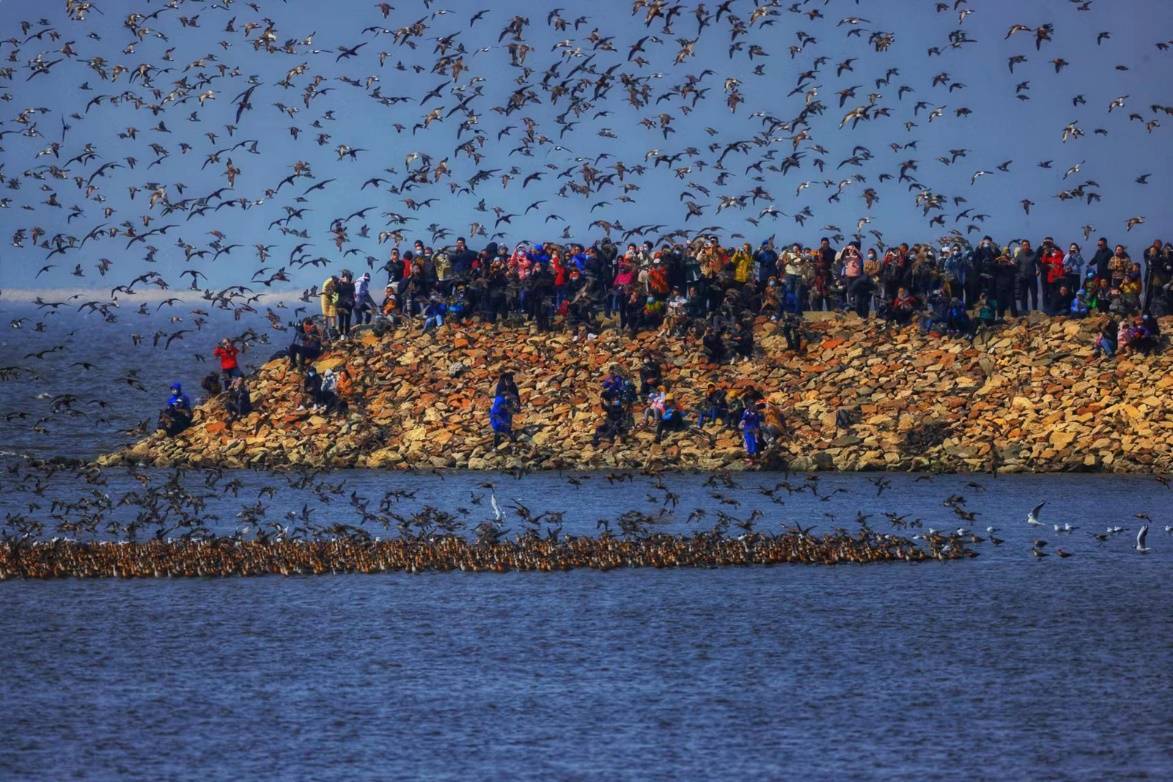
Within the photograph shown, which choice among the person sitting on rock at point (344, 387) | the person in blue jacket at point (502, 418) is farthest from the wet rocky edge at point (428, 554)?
the person sitting on rock at point (344, 387)

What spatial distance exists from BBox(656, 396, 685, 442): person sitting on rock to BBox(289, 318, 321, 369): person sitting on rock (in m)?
14.3

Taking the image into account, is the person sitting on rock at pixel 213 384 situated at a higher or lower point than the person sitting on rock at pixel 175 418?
higher

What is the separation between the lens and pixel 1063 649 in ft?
111

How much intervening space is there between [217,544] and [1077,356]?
30.1m

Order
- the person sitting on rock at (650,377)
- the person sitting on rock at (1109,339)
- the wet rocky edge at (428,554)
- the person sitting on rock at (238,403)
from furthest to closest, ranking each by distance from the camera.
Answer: the person sitting on rock at (238,403) → the person sitting on rock at (650,377) → the person sitting on rock at (1109,339) → the wet rocky edge at (428,554)

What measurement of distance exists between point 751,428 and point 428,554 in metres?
17.3

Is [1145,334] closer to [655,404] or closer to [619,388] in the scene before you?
[655,404]

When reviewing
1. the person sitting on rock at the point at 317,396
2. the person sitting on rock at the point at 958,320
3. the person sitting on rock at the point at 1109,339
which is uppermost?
the person sitting on rock at the point at 958,320

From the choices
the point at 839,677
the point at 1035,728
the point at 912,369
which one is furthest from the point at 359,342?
the point at 1035,728

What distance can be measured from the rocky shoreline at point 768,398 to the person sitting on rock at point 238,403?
0.49 metres

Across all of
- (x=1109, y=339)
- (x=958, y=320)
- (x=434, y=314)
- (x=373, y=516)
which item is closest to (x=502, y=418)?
(x=434, y=314)

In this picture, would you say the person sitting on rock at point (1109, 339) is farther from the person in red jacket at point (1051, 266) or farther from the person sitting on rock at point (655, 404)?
the person sitting on rock at point (655, 404)

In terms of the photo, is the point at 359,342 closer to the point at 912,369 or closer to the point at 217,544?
the point at 912,369

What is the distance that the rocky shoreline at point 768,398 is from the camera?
185 feet
